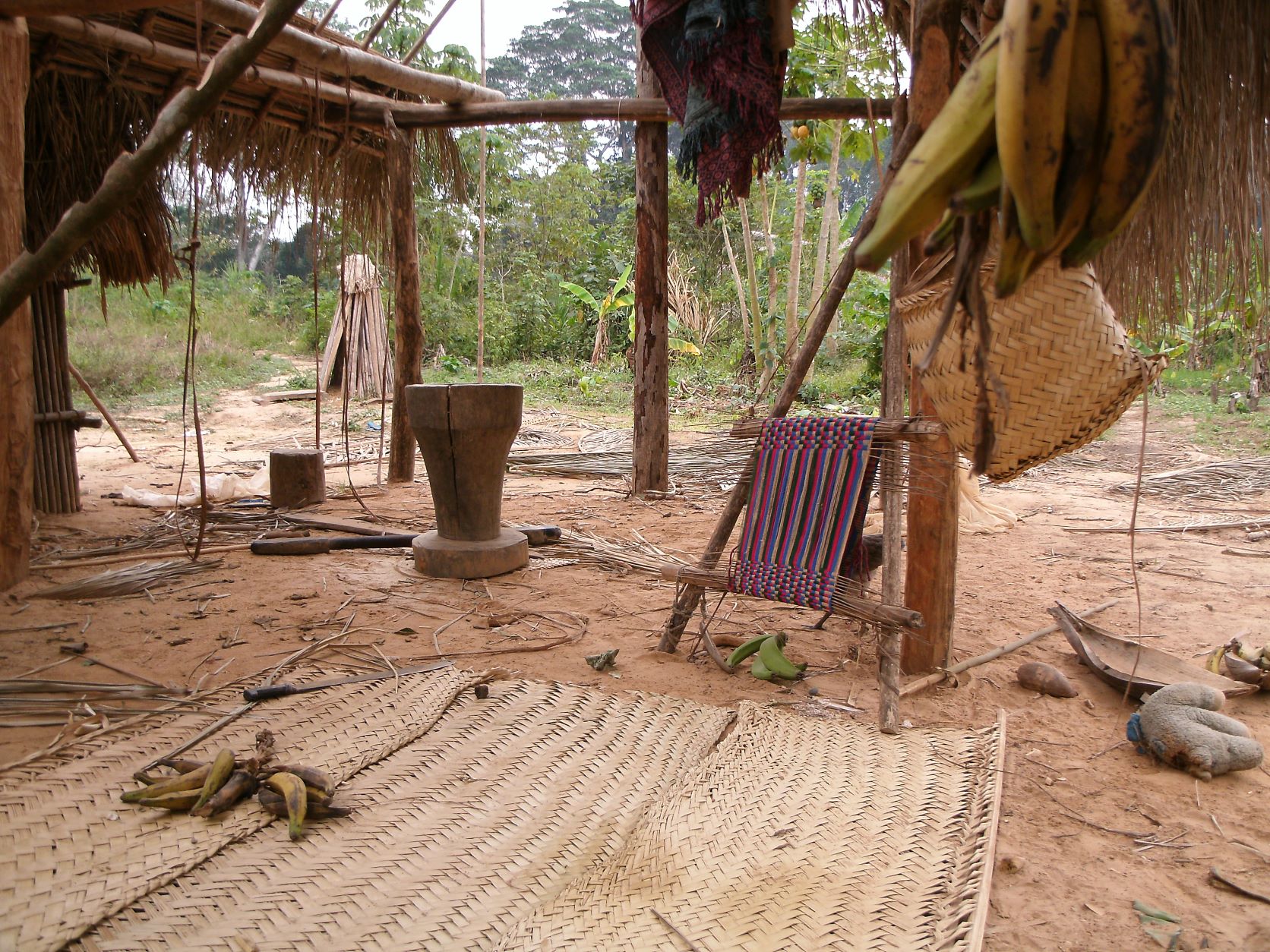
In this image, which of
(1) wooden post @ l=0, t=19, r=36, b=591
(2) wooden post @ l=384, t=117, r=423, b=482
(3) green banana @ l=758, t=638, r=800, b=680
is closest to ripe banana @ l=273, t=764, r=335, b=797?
(3) green banana @ l=758, t=638, r=800, b=680

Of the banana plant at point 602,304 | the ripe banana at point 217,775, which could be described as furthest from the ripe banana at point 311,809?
the banana plant at point 602,304

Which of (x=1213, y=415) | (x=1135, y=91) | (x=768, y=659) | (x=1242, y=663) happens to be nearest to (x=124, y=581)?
(x=768, y=659)

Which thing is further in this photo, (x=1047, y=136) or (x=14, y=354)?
(x=14, y=354)

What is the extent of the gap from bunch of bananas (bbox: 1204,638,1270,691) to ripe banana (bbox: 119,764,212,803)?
2922 mm

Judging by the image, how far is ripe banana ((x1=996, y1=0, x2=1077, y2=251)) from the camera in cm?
61

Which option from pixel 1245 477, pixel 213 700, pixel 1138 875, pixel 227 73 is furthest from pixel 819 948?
pixel 1245 477

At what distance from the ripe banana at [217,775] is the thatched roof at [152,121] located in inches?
103

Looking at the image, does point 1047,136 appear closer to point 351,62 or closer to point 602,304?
point 351,62

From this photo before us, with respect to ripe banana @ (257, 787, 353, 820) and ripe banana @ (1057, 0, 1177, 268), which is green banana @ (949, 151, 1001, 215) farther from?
ripe banana @ (257, 787, 353, 820)

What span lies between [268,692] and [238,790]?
1.95 ft

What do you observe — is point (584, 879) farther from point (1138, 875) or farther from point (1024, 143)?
point (1024, 143)

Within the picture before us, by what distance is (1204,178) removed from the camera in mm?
2447

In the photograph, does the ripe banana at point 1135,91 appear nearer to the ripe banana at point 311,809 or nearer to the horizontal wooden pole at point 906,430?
the horizontal wooden pole at point 906,430

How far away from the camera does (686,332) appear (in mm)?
13297
